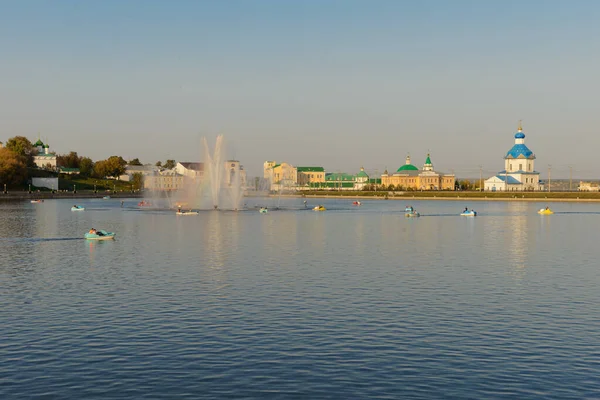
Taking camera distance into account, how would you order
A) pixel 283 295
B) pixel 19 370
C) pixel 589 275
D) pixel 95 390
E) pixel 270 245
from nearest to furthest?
pixel 95 390
pixel 19 370
pixel 283 295
pixel 589 275
pixel 270 245

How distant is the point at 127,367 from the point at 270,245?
43534mm

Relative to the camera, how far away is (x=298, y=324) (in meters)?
30.1

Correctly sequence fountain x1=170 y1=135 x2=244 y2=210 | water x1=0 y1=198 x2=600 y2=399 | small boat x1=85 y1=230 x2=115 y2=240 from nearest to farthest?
water x1=0 y1=198 x2=600 y2=399
small boat x1=85 y1=230 x2=115 y2=240
fountain x1=170 y1=135 x2=244 y2=210

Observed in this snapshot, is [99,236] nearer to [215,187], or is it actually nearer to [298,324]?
[298,324]

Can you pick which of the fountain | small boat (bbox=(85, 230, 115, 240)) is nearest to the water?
small boat (bbox=(85, 230, 115, 240))

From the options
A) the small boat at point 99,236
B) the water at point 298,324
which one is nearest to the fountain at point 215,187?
the small boat at point 99,236

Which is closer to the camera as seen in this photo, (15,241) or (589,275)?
(589,275)

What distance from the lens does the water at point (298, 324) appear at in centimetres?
2189

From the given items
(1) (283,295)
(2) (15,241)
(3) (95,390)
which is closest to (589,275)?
(1) (283,295)

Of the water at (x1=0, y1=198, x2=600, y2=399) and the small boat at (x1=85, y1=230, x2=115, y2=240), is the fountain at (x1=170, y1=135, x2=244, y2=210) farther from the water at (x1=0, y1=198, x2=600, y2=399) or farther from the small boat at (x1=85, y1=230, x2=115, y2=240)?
the water at (x1=0, y1=198, x2=600, y2=399)

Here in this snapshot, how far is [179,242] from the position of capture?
6944 centimetres

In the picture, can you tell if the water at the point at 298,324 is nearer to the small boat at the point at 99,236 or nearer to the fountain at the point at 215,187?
the small boat at the point at 99,236

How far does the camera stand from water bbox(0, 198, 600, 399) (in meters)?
21.9

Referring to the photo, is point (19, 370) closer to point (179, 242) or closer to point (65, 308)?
point (65, 308)
